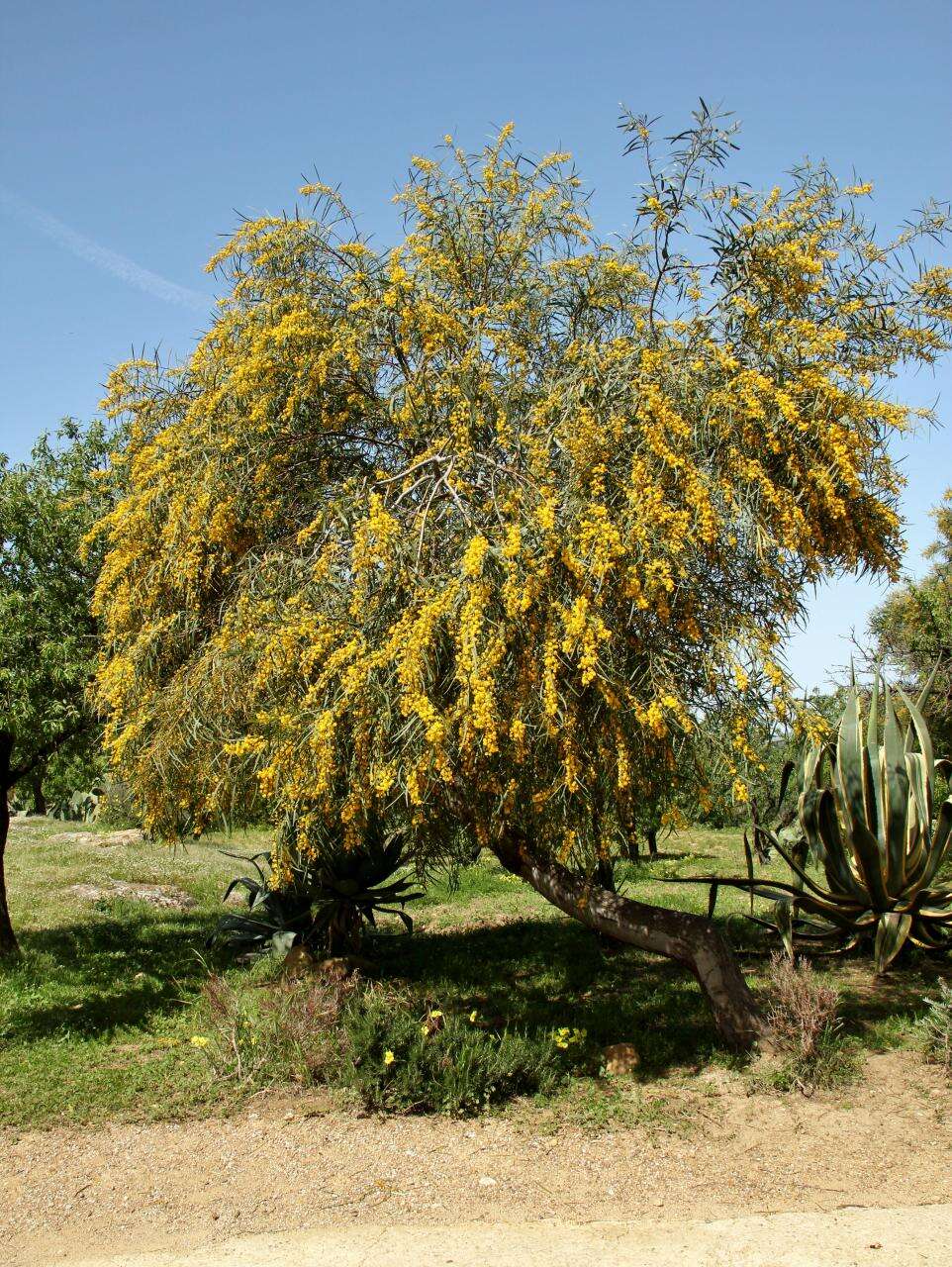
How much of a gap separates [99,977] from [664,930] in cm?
553

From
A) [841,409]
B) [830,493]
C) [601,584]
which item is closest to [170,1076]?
[601,584]

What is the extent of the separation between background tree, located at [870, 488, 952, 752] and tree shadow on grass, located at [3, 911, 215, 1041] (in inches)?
352

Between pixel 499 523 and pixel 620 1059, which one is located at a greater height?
pixel 499 523

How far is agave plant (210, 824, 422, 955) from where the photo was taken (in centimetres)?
969

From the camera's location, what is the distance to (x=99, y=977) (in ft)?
30.8

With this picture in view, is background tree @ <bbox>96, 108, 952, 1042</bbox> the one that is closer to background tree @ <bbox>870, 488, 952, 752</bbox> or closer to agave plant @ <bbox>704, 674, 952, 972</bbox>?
agave plant @ <bbox>704, 674, 952, 972</bbox>

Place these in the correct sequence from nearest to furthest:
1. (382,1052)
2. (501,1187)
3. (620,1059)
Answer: (501,1187), (382,1052), (620,1059)

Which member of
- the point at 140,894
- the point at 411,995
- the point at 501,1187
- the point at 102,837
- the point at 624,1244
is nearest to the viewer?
the point at 624,1244

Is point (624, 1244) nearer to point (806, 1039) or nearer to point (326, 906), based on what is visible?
point (806, 1039)

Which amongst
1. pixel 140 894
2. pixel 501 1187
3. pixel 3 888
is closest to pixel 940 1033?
pixel 501 1187

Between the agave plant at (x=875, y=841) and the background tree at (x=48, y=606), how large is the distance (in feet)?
19.5

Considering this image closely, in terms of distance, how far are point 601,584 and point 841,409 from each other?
5.93 feet

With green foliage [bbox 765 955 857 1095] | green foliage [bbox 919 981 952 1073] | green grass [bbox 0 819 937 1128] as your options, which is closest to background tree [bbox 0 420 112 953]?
green grass [bbox 0 819 937 1128]

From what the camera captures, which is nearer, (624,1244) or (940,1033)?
(624,1244)
